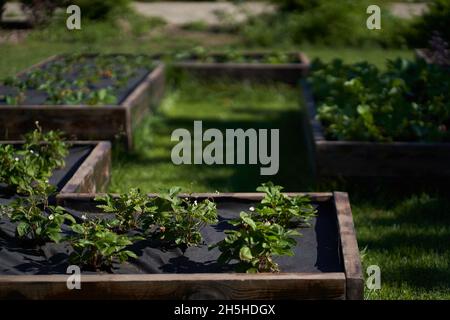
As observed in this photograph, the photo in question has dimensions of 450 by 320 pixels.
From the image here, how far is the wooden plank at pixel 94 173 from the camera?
4602 mm

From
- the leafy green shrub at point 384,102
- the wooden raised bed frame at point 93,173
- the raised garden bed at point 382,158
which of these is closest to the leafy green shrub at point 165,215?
the wooden raised bed frame at point 93,173

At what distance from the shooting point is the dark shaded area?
11.5 feet

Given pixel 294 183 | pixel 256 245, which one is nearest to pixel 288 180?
pixel 294 183

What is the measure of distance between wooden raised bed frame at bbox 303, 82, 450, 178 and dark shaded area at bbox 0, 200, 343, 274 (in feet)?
5.13

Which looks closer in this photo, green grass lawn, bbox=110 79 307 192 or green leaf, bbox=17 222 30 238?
green leaf, bbox=17 222 30 238

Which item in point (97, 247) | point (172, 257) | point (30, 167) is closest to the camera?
point (97, 247)

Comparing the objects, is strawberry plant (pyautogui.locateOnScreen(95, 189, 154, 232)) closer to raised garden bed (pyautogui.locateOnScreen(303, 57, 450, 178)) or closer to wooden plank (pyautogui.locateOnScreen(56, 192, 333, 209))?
wooden plank (pyautogui.locateOnScreen(56, 192, 333, 209))

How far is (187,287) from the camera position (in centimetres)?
319

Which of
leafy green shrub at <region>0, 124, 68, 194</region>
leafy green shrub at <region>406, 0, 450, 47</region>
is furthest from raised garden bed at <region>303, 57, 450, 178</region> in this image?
leafy green shrub at <region>406, 0, 450, 47</region>

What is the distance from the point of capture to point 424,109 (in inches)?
245

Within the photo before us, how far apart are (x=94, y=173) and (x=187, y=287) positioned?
6.74 ft

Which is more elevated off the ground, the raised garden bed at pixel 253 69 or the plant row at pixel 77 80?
the plant row at pixel 77 80

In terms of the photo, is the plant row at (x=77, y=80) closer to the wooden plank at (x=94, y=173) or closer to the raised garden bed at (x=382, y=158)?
the wooden plank at (x=94, y=173)

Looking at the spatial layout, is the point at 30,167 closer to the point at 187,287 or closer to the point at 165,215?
the point at 165,215
